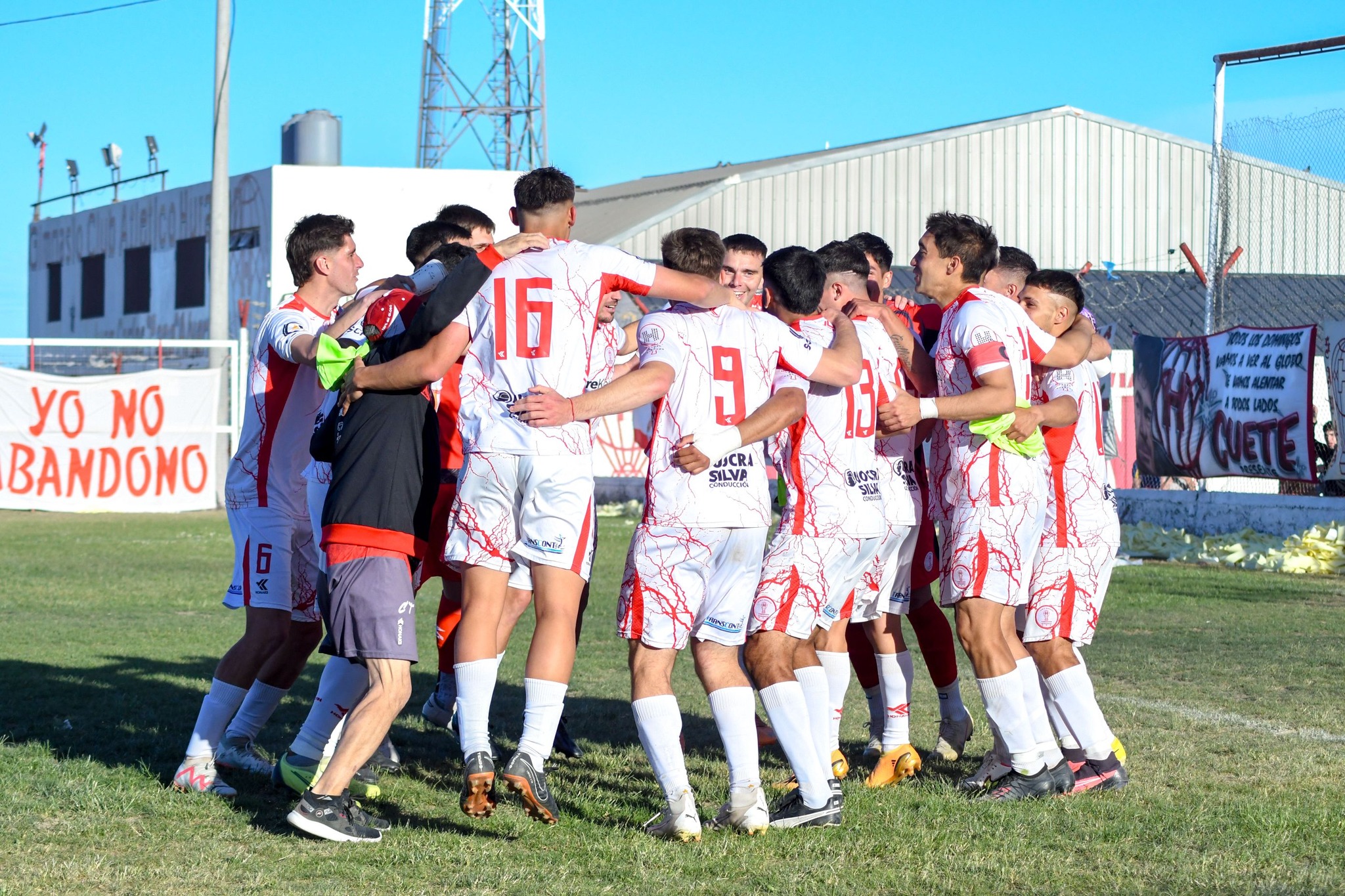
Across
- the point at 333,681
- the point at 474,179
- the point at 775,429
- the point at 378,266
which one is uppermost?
the point at 474,179

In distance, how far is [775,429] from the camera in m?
4.83

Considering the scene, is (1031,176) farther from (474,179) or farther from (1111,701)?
(1111,701)

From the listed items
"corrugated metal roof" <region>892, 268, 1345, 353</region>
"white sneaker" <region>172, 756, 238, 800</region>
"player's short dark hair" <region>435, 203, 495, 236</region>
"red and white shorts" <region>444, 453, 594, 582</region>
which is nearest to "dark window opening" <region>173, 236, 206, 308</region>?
"corrugated metal roof" <region>892, 268, 1345, 353</region>

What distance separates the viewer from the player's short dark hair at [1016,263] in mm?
6195

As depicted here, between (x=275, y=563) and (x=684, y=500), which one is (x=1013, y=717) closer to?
(x=684, y=500)

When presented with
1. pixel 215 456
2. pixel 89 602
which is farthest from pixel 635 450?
pixel 89 602

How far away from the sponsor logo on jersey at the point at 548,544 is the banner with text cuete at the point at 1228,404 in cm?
1076

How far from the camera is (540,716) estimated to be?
15.5ft

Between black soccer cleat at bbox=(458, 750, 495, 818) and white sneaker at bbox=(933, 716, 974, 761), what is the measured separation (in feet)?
8.04

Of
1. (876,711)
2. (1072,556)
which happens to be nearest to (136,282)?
(876,711)

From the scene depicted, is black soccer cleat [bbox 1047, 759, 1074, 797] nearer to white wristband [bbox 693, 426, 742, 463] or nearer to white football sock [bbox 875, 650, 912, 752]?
white football sock [bbox 875, 650, 912, 752]

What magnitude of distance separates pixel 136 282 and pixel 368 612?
35.8 metres

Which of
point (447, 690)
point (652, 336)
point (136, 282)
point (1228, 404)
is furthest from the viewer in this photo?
point (136, 282)

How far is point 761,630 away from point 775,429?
783 millimetres
